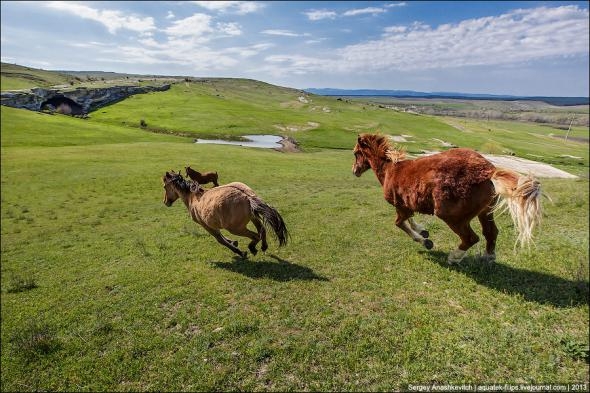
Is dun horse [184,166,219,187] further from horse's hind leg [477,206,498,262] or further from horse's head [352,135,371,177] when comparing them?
horse's hind leg [477,206,498,262]

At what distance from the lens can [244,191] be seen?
34.3 ft

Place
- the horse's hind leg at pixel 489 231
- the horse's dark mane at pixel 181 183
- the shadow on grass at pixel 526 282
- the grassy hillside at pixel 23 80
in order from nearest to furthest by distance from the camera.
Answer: the shadow on grass at pixel 526 282 → the horse's hind leg at pixel 489 231 → the horse's dark mane at pixel 181 183 → the grassy hillside at pixel 23 80

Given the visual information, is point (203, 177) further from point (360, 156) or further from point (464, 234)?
point (360, 156)

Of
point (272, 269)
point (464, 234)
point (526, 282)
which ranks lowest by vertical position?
point (272, 269)

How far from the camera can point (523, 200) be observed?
697cm

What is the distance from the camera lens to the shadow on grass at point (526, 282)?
7695mm

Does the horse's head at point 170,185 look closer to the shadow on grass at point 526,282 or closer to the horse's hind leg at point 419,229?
the horse's hind leg at point 419,229

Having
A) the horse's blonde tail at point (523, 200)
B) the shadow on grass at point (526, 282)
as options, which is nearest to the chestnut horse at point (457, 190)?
the horse's blonde tail at point (523, 200)

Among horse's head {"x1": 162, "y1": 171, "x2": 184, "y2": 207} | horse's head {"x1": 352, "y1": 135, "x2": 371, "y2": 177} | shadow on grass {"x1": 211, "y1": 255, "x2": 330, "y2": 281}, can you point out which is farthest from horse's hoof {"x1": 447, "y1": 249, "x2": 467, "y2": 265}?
horse's head {"x1": 162, "y1": 171, "x2": 184, "y2": 207}

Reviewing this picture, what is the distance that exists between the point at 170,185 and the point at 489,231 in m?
9.43

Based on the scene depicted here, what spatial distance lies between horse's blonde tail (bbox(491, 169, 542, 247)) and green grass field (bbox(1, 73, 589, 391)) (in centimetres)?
200

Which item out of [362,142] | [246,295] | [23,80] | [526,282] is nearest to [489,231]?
[526,282]

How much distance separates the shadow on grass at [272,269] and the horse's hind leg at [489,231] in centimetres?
465

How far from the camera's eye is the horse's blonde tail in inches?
268
